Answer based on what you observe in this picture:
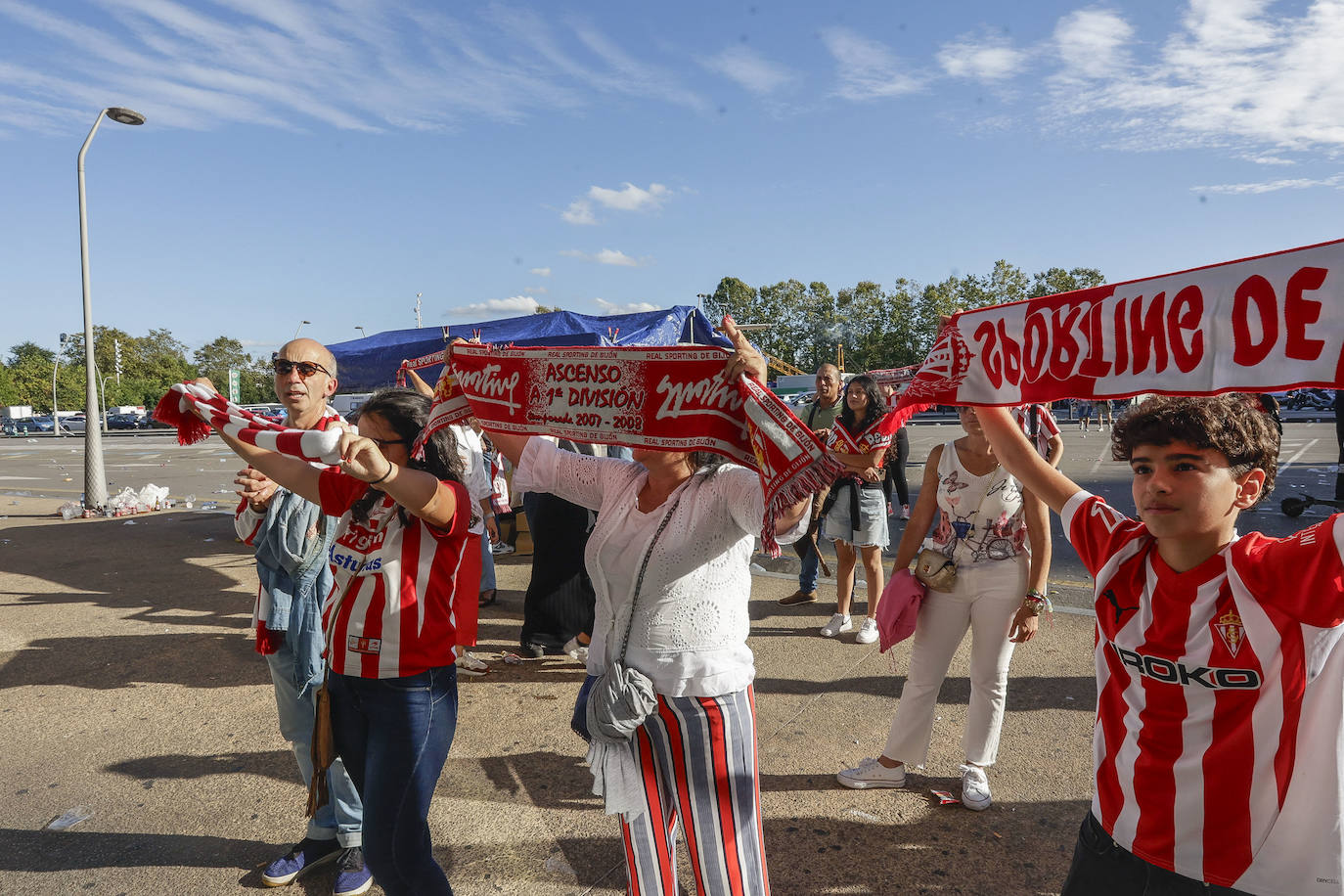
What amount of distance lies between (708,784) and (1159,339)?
154cm

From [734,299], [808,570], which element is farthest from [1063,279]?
[808,570]

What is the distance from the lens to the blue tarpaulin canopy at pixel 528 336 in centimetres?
739

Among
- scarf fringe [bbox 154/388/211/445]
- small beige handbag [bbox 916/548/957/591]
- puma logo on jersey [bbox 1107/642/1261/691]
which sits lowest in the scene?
small beige handbag [bbox 916/548/957/591]

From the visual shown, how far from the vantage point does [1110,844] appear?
1781 millimetres

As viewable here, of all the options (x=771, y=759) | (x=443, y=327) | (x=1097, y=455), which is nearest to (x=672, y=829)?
(x=771, y=759)

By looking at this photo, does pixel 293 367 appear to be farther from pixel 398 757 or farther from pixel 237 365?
pixel 237 365

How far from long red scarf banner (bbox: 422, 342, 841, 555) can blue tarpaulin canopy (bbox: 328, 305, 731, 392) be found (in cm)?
424

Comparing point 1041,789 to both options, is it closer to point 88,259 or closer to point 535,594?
point 535,594

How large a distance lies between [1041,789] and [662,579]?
2.47 m

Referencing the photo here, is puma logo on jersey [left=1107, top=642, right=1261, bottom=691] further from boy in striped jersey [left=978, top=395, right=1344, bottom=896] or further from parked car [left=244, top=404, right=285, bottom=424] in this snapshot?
parked car [left=244, top=404, right=285, bottom=424]

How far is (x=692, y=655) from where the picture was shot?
2082 mm

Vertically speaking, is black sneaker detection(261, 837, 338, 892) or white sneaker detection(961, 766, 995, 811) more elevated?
white sneaker detection(961, 766, 995, 811)

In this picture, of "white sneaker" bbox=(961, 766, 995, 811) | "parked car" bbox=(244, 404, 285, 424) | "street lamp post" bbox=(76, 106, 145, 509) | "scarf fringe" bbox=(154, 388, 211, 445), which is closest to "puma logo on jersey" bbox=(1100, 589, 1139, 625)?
"white sneaker" bbox=(961, 766, 995, 811)

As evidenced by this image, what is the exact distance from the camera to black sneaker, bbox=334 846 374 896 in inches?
115
